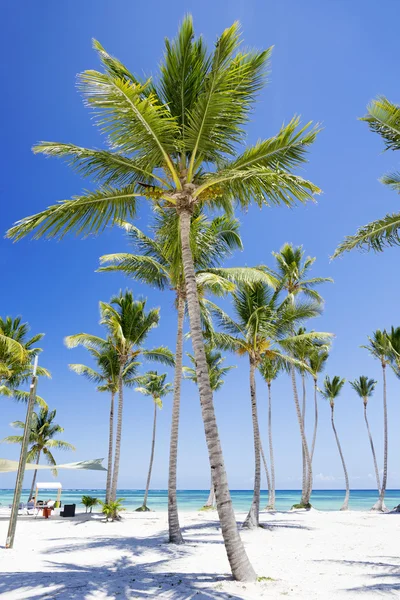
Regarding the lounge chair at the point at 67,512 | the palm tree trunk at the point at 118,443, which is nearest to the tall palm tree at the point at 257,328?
the palm tree trunk at the point at 118,443

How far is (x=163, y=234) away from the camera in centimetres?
1016

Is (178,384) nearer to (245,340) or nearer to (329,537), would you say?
(245,340)

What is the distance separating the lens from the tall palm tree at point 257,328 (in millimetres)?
15781

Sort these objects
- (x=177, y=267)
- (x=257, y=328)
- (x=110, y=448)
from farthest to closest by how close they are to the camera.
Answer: (x=110, y=448) → (x=257, y=328) → (x=177, y=267)

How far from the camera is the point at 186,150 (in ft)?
26.5

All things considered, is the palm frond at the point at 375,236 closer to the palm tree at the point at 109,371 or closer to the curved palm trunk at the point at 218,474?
the curved palm trunk at the point at 218,474

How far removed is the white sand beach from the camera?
5996 millimetres

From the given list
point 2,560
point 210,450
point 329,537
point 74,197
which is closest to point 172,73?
point 74,197

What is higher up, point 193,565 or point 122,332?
point 122,332

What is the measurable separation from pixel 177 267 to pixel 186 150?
11.4ft

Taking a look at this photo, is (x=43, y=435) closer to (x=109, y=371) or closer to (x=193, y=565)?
(x=109, y=371)

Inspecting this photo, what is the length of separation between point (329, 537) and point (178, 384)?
6.80m

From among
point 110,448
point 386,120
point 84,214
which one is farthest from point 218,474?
point 110,448

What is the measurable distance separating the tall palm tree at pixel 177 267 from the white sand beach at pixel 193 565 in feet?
6.78
